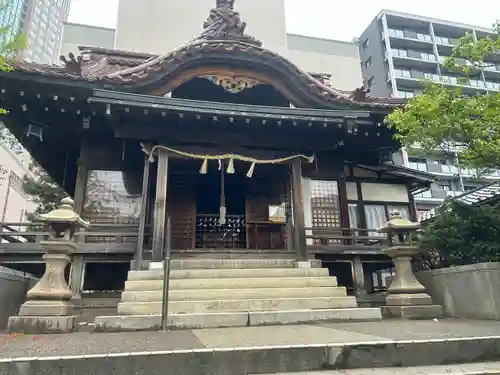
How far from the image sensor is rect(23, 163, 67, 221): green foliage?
16.3m

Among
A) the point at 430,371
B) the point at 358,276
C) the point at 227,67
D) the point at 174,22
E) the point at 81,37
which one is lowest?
the point at 430,371

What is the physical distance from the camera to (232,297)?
20.5ft

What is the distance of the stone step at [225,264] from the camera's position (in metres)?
7.35

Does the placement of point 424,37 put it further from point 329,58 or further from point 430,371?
point 430,371

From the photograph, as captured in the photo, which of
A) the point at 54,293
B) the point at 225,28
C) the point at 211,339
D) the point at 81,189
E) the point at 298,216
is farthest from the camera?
the point at 225,28

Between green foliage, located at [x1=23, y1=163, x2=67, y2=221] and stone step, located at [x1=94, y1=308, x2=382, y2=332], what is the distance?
12.6 meters

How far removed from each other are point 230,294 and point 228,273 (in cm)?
79

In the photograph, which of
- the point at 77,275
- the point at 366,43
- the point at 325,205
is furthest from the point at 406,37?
the point at 77,275

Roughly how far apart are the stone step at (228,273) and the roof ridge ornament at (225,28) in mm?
5891

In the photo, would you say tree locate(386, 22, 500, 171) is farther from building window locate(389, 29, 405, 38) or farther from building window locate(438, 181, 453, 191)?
building window locate(389, 29, 405, 38)

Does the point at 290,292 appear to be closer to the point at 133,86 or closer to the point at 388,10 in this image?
the point at 133,86

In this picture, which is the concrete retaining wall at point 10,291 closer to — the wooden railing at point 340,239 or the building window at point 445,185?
the wooden railing at point 340,239

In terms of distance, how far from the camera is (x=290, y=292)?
6504 mm

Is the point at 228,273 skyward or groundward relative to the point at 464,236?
groundward
